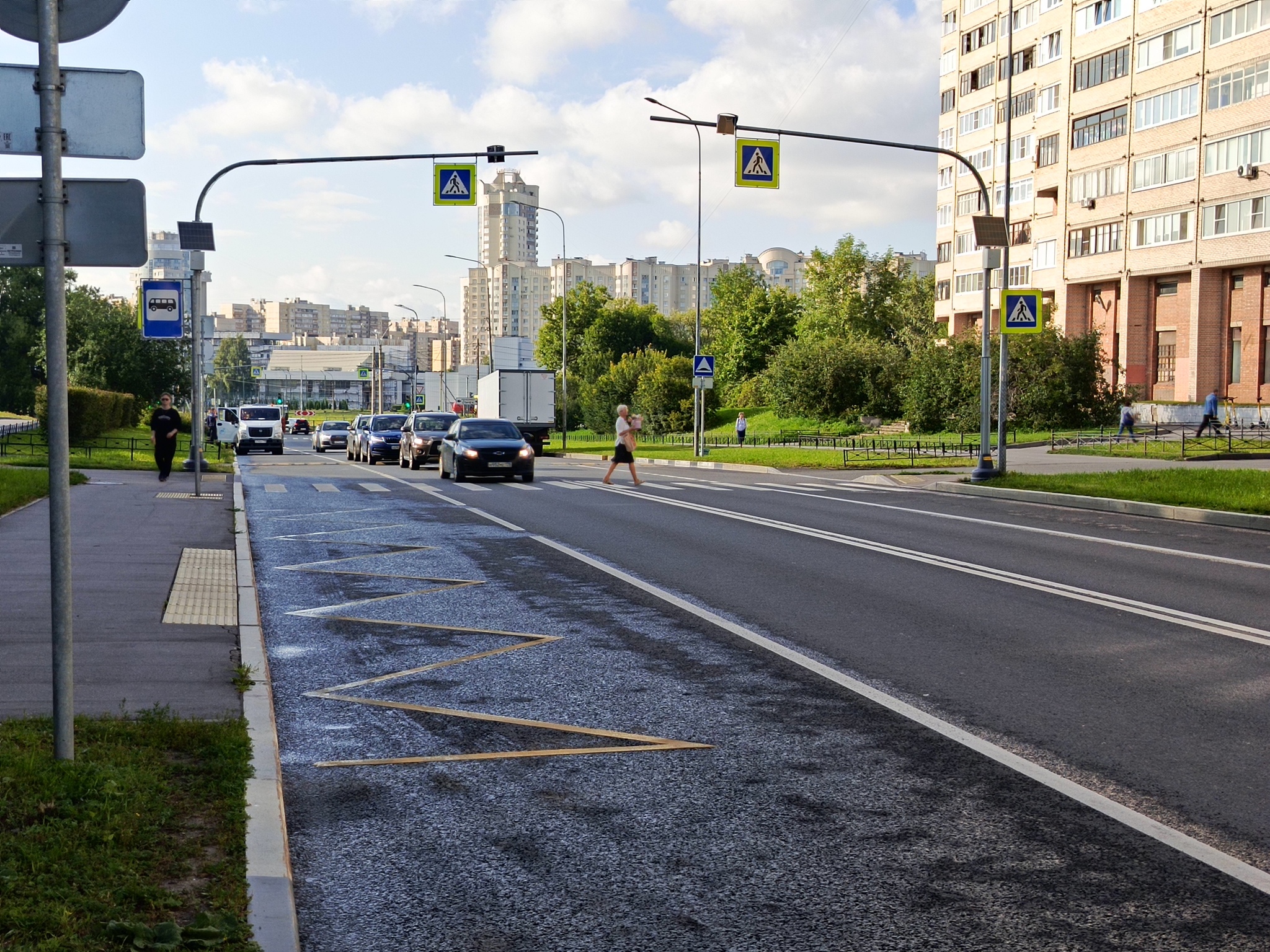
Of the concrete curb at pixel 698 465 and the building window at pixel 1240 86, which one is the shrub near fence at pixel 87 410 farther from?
the building window at pixel 1240 86

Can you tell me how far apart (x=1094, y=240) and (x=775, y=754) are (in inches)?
2413

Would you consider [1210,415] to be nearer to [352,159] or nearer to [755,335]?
[352,159]

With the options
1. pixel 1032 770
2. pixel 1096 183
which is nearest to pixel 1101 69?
pixel 1096 183

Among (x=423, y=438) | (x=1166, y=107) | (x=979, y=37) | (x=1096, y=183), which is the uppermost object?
(x=979, y=37)

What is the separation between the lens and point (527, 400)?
179ft

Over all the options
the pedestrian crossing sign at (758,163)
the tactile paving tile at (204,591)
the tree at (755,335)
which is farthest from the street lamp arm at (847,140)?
the tree at (755,335)

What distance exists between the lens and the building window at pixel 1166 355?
192ft

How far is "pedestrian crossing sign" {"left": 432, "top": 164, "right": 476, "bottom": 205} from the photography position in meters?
26.6

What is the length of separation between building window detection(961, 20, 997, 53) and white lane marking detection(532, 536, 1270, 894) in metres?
70.0

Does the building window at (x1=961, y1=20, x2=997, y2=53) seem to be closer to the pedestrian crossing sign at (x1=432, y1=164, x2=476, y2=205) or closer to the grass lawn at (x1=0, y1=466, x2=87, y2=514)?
the pedestrian crossing sign at (x1=432, y1=164, x2=476, y2=205)

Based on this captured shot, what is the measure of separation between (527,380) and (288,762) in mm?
48972

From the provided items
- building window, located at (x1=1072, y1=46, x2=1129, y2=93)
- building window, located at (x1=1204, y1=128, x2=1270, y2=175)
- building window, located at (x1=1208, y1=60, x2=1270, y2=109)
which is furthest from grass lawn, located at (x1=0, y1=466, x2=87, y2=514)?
building window, located at (x1=1072, y1=46, x2=1129, y2=93)

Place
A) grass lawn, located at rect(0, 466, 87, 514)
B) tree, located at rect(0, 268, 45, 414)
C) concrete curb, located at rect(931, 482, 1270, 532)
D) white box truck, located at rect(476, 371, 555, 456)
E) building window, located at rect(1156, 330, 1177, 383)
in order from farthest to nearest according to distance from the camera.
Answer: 1. tree, located at rect(0, 268, 45, 414)
2. building window, located at rect(1156, 330, 1177, 383)
3. white box truck, located at rect(476, 371, 555, 456)
4. concrete curb, located at rect(931, 482, 1270, 532)
5. grass lawn, located at rect(0, 466, 87, 514)

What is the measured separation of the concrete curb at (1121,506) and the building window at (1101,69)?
41.2m
